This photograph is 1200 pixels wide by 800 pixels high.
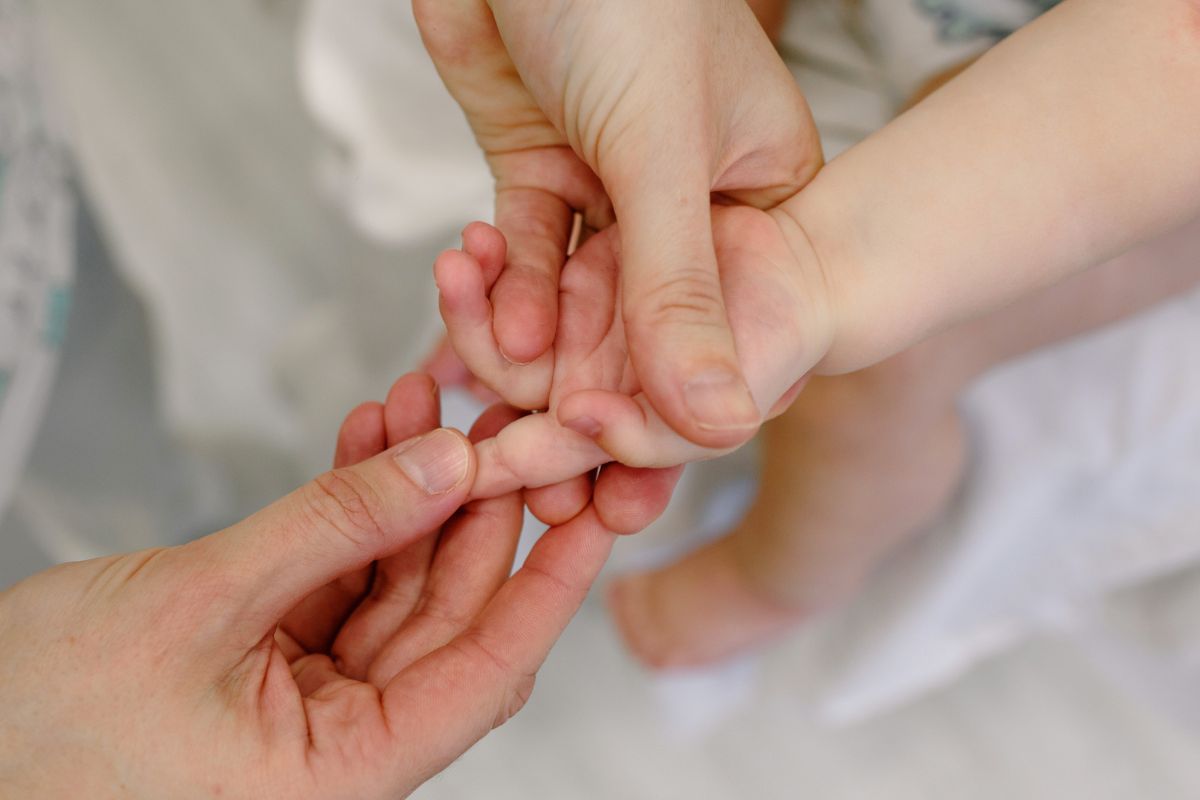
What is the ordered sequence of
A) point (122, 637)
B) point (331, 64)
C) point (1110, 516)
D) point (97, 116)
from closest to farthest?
point (122, 637) → point (1110, 516) → point (331, 64) → point (97, 116)

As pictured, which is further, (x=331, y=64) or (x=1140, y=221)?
(x=331, y=64)

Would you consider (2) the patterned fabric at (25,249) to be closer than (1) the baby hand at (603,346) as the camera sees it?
No

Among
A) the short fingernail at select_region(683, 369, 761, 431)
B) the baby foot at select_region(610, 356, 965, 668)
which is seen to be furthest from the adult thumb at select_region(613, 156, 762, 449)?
the baby foot at select_region(610, 356, 965, 668)

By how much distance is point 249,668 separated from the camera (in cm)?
42

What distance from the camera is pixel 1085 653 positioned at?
99 cm

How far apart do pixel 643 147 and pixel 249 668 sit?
0.92 feet

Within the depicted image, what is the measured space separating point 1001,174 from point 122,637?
1.50 ft

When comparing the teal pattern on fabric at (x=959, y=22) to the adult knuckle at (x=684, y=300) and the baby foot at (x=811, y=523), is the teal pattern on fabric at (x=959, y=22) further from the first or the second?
the adult knuckle at (x=684, y=300)

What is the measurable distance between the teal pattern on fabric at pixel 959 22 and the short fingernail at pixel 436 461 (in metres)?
0.42

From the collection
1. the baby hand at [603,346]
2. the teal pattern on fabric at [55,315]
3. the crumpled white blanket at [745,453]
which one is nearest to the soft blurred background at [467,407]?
the crumpled white blanket at [745,453]

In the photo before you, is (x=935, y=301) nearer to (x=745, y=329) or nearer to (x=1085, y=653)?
(x=745, y=329)

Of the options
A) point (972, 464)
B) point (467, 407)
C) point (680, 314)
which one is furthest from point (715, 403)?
point (972, 464)


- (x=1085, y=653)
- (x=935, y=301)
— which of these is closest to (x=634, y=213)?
(x=935, y=301)

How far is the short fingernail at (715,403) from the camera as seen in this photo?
0.35 meters
